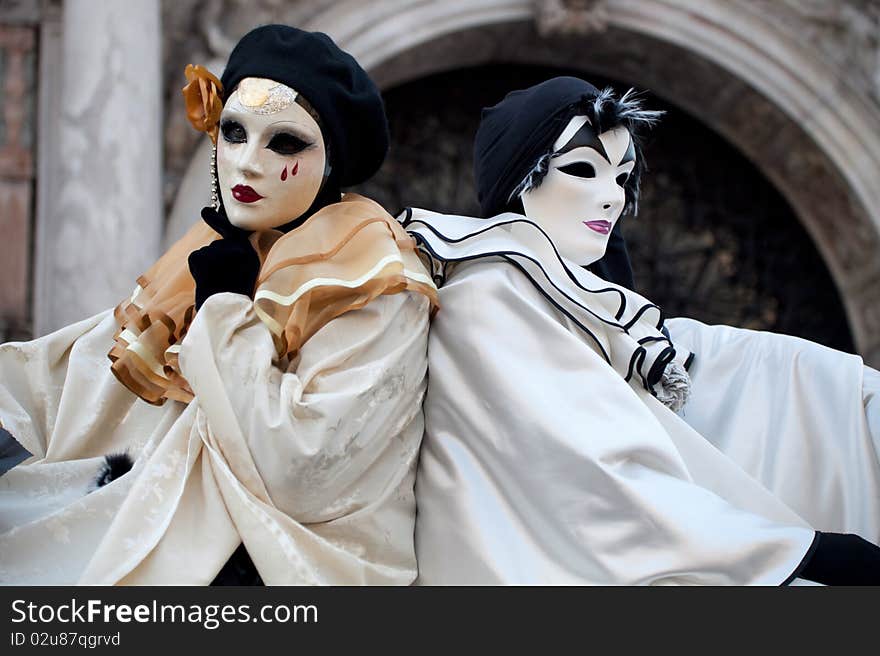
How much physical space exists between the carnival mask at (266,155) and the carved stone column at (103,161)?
8.21ft

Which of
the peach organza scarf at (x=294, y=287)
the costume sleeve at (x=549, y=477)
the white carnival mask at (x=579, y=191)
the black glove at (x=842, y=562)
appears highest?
the white carnival mask at (x=579, y=191)

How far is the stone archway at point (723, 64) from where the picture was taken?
593 cm

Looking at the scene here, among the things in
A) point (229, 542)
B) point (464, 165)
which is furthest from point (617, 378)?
point (464, 165)

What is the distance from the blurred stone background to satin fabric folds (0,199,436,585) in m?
2.44

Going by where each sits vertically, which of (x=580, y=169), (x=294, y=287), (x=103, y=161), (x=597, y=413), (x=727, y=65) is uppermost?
(x=727, y=65)

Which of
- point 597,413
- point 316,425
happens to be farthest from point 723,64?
point 316,425

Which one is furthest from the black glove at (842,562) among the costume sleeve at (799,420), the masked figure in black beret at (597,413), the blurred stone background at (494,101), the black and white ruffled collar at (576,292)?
the blurred stone background at (494,101)

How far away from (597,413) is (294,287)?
57 centimetres

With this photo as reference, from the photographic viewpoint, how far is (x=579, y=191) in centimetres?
260

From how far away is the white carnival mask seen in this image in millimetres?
2605

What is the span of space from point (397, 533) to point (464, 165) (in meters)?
4.54

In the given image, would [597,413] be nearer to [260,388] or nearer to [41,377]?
[260,388]

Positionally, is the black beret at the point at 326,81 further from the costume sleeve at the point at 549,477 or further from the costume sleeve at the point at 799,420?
the costume sleeve at the point at 799,420

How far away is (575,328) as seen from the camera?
8.02 feet
